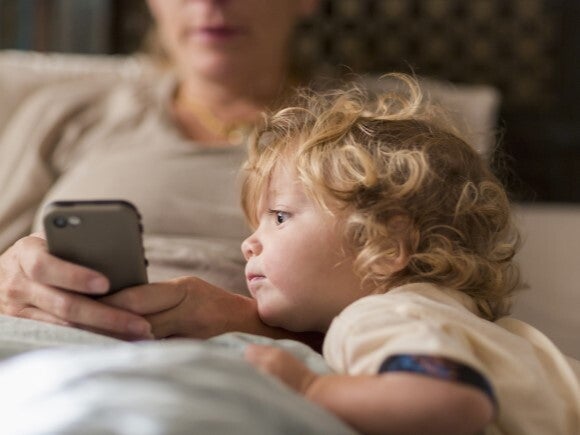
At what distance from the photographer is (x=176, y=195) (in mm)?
1420

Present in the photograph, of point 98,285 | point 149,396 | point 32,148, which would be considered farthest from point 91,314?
point 32,148

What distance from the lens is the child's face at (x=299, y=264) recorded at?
3.17 feet

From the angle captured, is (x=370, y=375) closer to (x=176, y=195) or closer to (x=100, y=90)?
(x=176, y=195)

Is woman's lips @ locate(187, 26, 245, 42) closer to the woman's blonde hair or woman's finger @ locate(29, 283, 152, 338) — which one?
the woman's blonde hair

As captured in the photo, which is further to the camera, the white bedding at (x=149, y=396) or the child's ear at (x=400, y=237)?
the child's ear at (x=400, y=237)

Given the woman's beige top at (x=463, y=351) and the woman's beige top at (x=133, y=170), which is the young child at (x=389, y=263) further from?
the woman's beige top at (x=133, y=170)

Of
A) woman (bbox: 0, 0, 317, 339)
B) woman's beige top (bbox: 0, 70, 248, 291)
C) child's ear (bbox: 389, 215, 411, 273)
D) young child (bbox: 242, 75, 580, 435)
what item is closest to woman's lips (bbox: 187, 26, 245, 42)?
woman (bbox: 0, 0, 317, 339)

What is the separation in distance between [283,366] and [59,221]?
26cm

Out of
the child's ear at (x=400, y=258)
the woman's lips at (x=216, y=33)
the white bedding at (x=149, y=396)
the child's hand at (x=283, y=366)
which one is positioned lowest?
the child's hand at (x=283, y=366)

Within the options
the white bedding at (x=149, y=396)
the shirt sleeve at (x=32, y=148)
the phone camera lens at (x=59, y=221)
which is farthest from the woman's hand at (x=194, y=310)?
the shirt sleeve at (x=32, y=148)

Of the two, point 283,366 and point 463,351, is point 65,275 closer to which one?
point 283,366

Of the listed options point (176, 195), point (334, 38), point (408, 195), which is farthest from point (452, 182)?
point (334, 38)

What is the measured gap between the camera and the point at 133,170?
1.45 metres

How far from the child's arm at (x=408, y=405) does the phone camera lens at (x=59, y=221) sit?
297 millimetres
